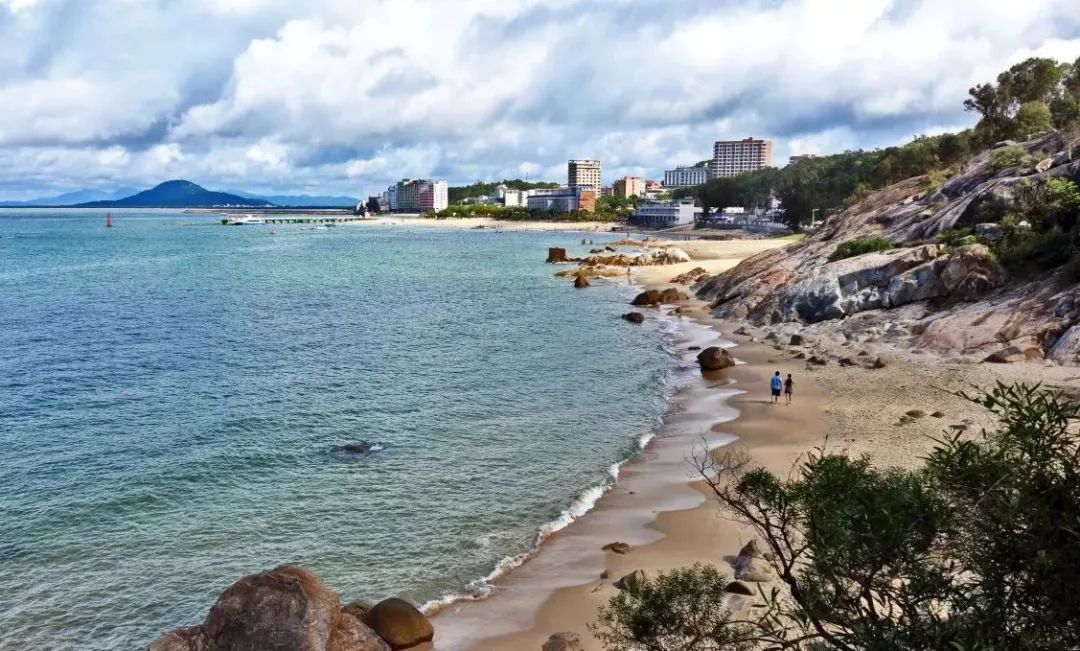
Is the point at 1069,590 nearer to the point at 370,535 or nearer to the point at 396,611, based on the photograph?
the point at 396,611

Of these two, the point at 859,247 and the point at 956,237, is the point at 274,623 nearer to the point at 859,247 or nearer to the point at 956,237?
the point at 956,237

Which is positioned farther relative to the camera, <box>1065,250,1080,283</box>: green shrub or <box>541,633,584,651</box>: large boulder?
<box>1065,250,1080,283</box>: green shrub

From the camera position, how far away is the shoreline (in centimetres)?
1809

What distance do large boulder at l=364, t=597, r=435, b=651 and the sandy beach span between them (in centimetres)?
57

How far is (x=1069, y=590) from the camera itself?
25.7 feet

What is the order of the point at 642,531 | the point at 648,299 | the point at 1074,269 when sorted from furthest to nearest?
the point at 648,299
the point at 1074,269
the point at 642,531

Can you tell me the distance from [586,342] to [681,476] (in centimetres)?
2635

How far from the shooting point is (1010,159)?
58.1 metres

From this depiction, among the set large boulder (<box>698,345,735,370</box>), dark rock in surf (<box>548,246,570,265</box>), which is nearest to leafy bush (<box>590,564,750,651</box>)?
large boulder (<box>698,345,735,370</box>)

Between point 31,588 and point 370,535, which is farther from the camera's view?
point 370,535

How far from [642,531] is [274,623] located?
10.9 metres

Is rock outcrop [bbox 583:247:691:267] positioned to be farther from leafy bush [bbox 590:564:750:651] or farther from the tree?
leafy bush [bbox 590:564:750:651]

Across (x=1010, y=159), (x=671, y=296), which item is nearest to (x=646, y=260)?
(x=671, y=296)

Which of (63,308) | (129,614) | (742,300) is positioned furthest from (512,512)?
(63,308)
